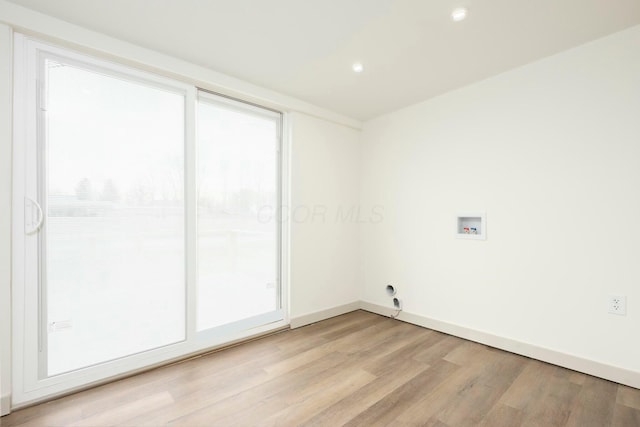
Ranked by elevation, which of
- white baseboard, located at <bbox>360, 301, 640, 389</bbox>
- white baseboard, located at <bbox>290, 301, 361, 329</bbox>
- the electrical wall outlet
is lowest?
white baseboard, located at <bbox>290, 301, 361, 329</bbox>

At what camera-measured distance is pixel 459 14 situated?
1.82m

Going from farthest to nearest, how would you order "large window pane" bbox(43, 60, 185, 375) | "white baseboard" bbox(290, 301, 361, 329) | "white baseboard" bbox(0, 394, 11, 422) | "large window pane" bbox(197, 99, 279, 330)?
"white baseboard" bbox(290, 301, 361, 329) → "large window pane" bbox(197, 99, 279, 330) → "large window pane" bbox(43, 60, 185, 375) → "white baseboard" bbox(0, 394, 11, 422)

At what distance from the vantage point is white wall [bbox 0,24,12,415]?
171 cm

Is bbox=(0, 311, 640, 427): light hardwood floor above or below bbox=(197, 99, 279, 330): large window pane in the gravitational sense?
below

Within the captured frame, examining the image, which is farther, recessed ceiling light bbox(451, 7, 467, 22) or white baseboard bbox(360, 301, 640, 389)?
white baseboard bbox(360, 301, 640, 389)

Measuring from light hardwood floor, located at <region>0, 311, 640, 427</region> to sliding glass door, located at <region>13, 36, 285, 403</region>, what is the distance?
0.27 m

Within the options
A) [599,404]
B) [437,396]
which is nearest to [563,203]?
[599,404]

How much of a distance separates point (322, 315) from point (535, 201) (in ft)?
7.87

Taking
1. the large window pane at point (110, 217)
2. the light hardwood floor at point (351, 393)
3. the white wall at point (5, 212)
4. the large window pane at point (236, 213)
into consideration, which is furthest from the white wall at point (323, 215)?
the white wall at point (5, 212)

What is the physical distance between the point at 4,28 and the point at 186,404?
252cm

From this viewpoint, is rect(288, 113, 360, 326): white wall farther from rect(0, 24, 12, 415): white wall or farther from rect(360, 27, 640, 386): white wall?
rect(0, 24, 12, 415): white wall

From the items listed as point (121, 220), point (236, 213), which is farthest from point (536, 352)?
point (121, 220)

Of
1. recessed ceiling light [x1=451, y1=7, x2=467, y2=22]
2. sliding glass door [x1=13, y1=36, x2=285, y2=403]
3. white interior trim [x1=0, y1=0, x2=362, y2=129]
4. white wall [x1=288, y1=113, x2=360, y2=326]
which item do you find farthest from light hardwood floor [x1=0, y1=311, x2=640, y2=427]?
recessed ceiling light [x1=451, y1=7, x2=467, y2=22]

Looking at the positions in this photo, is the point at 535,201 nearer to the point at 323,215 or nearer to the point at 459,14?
the point at 459,14
